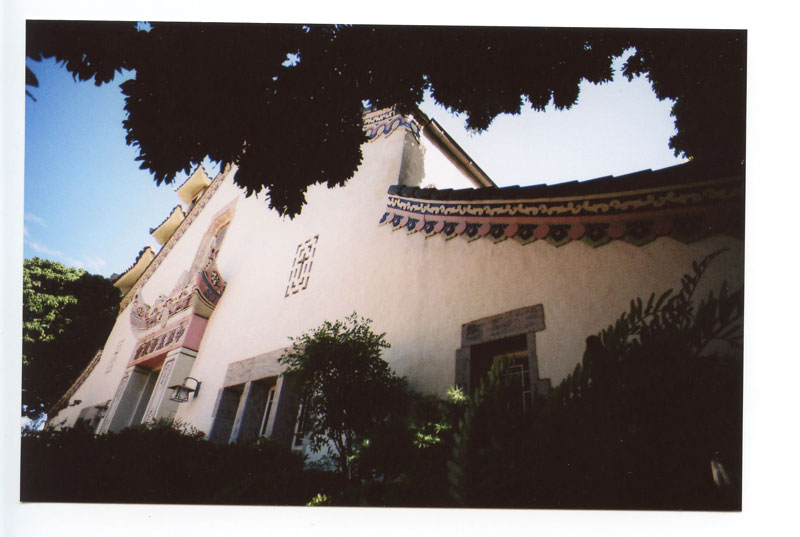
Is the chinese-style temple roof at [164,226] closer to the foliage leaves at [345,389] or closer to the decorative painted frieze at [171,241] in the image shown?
the decorative painted frieze at [171,241]

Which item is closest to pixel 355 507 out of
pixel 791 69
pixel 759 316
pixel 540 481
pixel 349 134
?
pixel 540 481

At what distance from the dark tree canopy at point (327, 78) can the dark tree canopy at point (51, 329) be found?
3.65ft

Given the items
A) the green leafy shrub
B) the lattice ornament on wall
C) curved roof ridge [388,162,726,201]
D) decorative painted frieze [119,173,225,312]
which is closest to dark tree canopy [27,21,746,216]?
curved roof ridge [388,162,726,201]

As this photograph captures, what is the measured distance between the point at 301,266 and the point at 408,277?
3.73 feet

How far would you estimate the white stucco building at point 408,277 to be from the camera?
2.12 m

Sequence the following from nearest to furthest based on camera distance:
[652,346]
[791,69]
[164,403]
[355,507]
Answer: [652,346] < [355,507] < [791,69] < [164,403]

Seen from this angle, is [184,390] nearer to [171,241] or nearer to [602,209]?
[171,241]

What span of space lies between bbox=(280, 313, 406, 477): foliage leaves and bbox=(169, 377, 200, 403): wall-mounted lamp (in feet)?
5.75

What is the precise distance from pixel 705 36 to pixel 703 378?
68.3 inches

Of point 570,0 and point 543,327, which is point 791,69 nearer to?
point 570,0

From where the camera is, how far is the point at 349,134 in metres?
1.99

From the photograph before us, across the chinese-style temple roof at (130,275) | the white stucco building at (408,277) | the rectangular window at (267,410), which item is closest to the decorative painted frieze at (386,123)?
the white stucco building at (408,277)

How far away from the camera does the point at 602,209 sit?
2.28 metres

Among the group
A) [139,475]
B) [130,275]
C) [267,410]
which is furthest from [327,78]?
[130,275]
